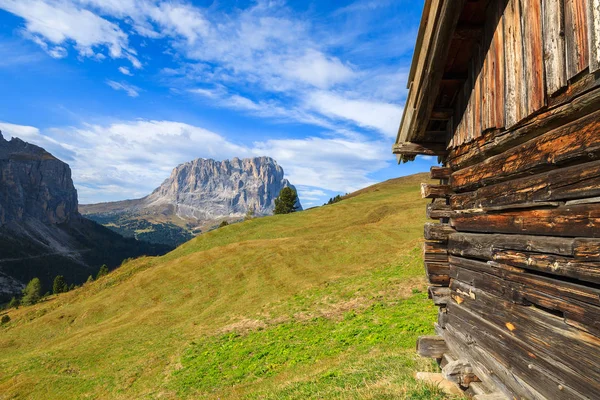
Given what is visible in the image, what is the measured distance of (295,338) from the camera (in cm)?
1728

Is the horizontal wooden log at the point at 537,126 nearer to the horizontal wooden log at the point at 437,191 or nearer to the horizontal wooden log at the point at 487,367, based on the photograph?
the horizontal wooden log at the point at 437,191

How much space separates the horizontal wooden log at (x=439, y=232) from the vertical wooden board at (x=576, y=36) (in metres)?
3.82

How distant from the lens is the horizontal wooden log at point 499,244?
13.5 feet

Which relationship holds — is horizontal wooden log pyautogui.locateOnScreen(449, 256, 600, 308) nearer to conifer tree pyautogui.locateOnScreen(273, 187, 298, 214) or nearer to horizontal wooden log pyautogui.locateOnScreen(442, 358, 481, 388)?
horizontal wooden log pyautogui.locateOnScreen(442, 358, 481, 388)

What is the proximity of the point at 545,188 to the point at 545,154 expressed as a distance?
44cm

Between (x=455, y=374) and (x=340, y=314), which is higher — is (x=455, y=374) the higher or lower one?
the higher one

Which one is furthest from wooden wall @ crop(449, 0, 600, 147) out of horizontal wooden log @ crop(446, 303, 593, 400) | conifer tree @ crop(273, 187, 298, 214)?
conifer tree @ crop(273, 187, 298, 214)

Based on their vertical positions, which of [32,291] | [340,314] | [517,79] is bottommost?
[32,291]

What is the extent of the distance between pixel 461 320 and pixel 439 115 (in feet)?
14.0

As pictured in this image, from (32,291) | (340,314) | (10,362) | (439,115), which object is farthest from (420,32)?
(32,291)

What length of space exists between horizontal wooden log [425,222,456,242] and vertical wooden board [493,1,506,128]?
2.48 m

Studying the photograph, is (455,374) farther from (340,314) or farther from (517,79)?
(340,314)

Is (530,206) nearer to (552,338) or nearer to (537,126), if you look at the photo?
(537,126)

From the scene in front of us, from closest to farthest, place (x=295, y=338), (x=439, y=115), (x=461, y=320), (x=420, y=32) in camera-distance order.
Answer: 1. (x=420, y=32)
2. (x=461, y=320)
3. (x=439, y=115)
4. (x=295, y=338)
